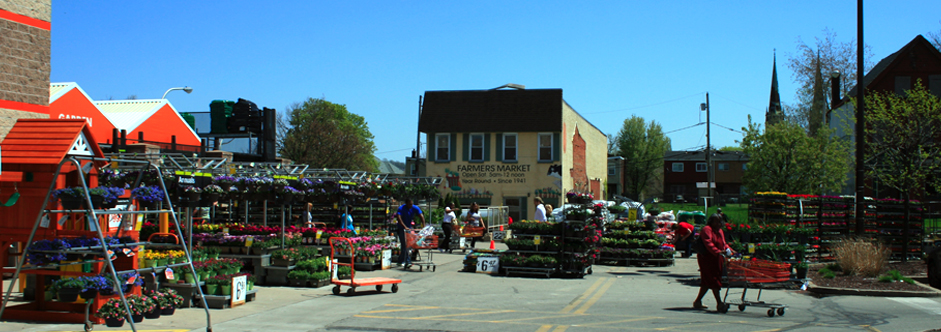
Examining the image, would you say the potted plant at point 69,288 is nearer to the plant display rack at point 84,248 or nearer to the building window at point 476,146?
the plant display rack at point 84,248

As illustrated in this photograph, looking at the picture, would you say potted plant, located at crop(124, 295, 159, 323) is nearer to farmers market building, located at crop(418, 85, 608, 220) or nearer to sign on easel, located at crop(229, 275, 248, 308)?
sign on easel, located at crop(229, 275, 248, 308)

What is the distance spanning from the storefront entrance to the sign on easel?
25.0 metres

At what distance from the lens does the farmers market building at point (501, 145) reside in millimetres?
34781

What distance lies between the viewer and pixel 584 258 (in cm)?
1566

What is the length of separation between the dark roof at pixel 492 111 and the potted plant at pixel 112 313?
1098 inches

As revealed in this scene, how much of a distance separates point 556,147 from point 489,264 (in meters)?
19.1

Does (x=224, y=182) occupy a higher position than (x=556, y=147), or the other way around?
(x=556, y=147)

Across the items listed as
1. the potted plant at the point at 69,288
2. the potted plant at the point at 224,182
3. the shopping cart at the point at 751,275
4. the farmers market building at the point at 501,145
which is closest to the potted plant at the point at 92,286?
the potted plant at the point at 69,288

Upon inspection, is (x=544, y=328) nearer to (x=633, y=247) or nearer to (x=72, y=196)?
(x=72, y=196)

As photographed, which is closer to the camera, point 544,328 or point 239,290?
point 544,328

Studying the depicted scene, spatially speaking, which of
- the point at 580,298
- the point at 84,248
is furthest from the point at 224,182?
the point at 580,298

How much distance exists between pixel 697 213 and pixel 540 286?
20.3 meters

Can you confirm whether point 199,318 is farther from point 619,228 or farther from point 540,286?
point 619,228

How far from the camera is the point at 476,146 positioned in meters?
35.7
